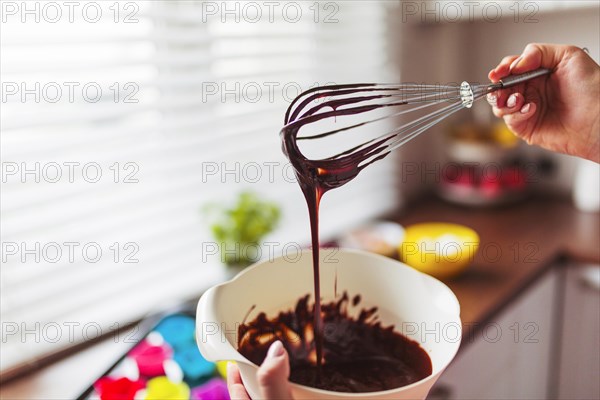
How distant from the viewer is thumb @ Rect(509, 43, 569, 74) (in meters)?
0.83

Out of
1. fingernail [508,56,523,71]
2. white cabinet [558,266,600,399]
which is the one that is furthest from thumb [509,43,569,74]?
white cabinet [558,266,600,399]

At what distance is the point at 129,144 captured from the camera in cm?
99

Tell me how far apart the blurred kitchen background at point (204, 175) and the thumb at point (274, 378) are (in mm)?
520

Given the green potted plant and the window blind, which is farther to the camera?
the green potted plant

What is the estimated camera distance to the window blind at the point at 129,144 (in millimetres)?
879

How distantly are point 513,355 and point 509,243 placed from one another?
0.84 feet

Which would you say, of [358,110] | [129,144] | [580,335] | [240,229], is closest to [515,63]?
[358,110]

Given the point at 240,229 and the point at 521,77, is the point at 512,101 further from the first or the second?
the point at 240,229

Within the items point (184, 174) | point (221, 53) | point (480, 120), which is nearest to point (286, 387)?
point (184, 174)

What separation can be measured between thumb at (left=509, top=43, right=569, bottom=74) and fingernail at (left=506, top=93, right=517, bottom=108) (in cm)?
5

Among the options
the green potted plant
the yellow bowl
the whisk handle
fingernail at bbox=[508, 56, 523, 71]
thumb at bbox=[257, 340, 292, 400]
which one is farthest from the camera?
the yellow bowl

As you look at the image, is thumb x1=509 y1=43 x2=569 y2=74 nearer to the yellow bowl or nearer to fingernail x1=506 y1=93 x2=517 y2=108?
fingernail x1=506 y1=93 x2=517 y2=108

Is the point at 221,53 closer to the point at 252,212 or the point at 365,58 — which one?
the point at 252,212

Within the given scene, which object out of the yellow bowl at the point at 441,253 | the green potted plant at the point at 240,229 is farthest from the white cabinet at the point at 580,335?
the green potted plant at the point at 240,229
